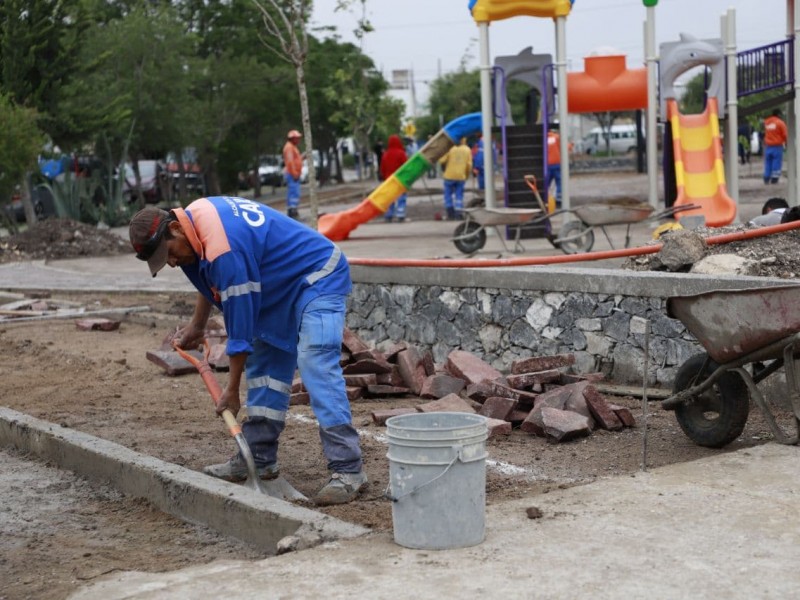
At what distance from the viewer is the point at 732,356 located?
605 cm

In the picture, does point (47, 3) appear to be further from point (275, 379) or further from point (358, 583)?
point (358, 583)

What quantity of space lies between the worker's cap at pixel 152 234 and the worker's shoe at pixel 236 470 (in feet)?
3.94

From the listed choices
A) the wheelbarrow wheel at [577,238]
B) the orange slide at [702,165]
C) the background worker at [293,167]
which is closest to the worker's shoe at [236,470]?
the wheelbarrow wheel at [577,238]

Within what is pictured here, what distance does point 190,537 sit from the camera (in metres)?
5.46

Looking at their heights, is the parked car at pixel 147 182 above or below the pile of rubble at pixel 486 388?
above

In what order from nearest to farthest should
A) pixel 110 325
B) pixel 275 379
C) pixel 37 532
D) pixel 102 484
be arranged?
pixel 37 532, pixel 275 379, pixel 102 484, pixel 110 325

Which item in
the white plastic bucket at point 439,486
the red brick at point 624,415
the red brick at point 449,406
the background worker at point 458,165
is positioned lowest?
the red brick at point 624,415

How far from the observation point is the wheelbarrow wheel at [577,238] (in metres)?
15.1

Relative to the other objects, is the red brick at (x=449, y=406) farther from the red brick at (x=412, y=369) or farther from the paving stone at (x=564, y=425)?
the red brick at (x=412, y=369)

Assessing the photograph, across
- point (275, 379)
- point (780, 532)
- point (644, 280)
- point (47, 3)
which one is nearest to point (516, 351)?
point (644, 280)

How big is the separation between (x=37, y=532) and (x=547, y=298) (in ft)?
13.7

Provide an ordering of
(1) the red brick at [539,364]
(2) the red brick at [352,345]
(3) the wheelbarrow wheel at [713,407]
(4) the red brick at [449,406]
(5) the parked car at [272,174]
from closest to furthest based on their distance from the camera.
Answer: (3) the wheelbarrow wheel at [713,407] → (4) the red brick at [449,406] → (1) the red brick at [539,364] → (2) the red brick at [352,345] → (5) the parked car at [272,174]

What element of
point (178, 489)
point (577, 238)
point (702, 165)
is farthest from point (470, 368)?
point (702, 165)

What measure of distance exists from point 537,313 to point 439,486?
4.23 meters
